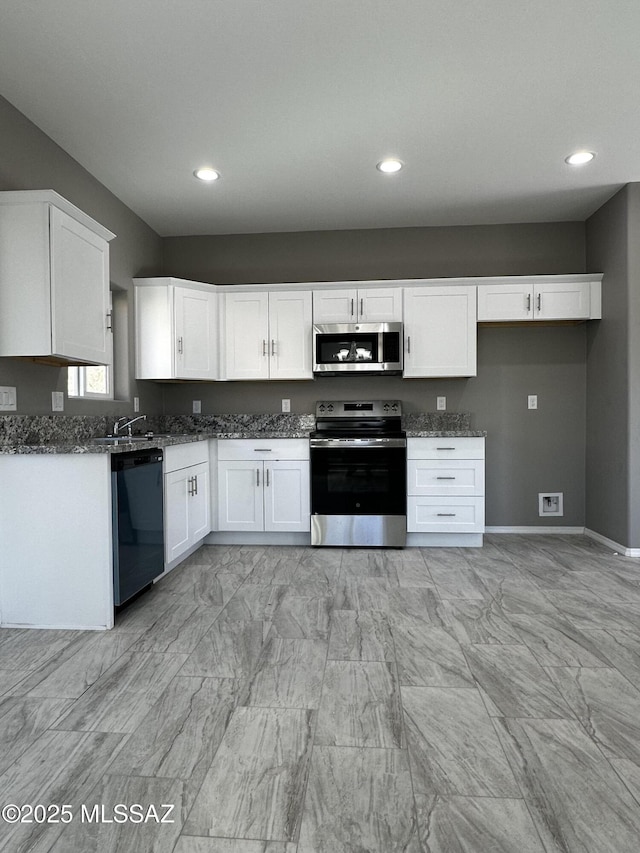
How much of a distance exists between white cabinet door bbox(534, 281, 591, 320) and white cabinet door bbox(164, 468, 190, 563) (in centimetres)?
293

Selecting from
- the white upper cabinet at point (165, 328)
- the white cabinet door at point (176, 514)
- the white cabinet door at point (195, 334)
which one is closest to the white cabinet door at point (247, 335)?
the white cabinet door at point (195, 334)

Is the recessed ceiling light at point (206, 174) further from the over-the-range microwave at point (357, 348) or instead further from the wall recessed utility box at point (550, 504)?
the wall recessed utility box at point (550, 504)

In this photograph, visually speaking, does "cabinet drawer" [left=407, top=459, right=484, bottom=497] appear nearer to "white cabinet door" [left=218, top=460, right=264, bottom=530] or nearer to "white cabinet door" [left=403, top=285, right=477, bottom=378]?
"white cabinet door" [left=403, top=285, right=477, bottom=378]

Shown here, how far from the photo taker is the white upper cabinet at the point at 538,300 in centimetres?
410

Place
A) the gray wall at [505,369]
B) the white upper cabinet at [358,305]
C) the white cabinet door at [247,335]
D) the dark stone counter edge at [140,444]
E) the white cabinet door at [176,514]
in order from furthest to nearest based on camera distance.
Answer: the gray wall at [505,369], the white cabinet door at [247,335], the white upper cabinet at [358,305], the white cabinet door at [176,514], the dark stone counter edge at [140,444]

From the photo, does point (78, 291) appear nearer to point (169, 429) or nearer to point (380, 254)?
point (169, 429)

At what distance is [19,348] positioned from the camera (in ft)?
8.17

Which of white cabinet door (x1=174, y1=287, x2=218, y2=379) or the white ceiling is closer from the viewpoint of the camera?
the white ceiling

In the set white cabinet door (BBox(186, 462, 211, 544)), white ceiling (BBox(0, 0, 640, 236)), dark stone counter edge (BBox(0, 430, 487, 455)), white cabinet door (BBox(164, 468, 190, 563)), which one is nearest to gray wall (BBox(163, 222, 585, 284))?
white ceiling (BBox(0, 0, 640, 236))

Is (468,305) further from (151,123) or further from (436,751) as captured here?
(436,751)

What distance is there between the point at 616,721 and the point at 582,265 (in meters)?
3.71

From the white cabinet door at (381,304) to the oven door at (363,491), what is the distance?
1.00 metres

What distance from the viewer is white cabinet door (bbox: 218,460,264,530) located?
4109 millimetres

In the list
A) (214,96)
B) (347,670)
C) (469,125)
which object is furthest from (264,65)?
(347,670)
